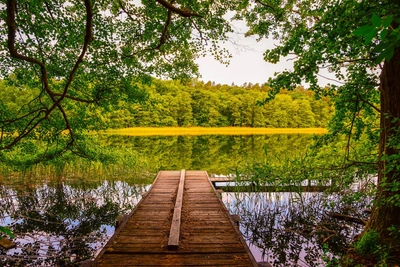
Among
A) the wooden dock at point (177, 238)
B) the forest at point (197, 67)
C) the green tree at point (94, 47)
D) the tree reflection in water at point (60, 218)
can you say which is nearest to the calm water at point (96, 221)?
the tree reflection in water at point (60, 218)

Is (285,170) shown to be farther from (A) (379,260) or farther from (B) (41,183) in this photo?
(B) (41,183)

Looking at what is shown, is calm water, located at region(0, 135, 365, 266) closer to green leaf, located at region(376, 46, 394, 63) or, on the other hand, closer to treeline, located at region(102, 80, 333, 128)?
green leaf, located at region(376, 46, 394, 63)

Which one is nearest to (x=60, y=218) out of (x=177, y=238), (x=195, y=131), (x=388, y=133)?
(x=177, y=238)

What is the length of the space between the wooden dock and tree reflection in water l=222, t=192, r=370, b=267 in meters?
1.27

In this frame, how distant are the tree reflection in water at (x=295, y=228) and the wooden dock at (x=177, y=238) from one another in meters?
1.27

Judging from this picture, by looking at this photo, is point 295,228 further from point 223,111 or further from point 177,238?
point 223,111

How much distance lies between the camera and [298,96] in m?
65.1

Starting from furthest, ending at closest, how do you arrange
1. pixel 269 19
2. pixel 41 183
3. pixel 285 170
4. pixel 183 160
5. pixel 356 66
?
1. pixel 183 160
2. pixel 41 183
3. pixel 269 19
4. pixel 285 170
5. pixel 356 66

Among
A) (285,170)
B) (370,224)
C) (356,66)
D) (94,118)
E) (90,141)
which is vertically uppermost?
(356,66)

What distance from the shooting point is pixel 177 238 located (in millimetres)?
4316

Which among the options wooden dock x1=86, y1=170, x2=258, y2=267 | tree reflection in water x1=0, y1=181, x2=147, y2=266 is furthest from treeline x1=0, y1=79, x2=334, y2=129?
wooden dock x1=86, y1=170, x2=258, y2=267

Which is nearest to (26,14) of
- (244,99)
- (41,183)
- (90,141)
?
(90,141)

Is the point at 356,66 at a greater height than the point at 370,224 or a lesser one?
greater

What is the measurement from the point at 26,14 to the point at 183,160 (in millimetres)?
13905
